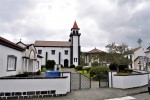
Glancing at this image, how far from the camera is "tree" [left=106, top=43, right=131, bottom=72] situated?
100 ft

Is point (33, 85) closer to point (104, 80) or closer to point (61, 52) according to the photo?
point (104, 80)

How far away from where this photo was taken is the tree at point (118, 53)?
30573 millimetres

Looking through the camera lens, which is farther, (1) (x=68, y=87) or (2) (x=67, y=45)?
(2) (x=67, y=45)

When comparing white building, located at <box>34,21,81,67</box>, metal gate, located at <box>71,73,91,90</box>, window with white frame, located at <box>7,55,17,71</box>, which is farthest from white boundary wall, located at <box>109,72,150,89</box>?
Result: white building, located at <box>34,21,81,67</box>

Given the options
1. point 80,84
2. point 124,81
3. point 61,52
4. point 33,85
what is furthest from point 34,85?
point 61,52

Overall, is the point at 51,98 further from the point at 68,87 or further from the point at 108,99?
the point at 108,99

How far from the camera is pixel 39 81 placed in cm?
1180

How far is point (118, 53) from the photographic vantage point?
3083 cm

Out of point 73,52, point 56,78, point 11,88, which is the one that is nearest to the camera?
point 11,88

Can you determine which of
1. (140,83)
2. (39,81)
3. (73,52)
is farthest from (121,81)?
(73,52)

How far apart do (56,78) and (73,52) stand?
4527cm

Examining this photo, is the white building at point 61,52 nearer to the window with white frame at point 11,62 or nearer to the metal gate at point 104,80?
the window with white frame at point 11,62

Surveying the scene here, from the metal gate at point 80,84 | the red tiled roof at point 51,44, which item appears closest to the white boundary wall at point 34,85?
the metal gate at point 80,84

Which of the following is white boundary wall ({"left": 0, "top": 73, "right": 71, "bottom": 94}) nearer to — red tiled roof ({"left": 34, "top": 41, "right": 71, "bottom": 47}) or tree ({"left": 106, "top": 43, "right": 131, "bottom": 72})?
tree ({"left": 106, "top": 43, "right": 131, "bottom": 72})
